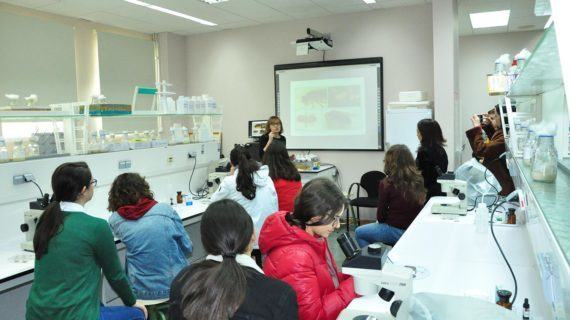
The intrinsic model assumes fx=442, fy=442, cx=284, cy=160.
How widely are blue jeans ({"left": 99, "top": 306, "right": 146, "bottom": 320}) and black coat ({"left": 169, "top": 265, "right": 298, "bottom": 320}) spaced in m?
1.14

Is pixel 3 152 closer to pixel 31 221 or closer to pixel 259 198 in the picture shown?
pixel 31 221

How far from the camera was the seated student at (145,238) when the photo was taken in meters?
2.53

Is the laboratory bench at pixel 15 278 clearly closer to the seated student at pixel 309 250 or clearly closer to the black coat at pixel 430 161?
the seated student at pixel 309 250

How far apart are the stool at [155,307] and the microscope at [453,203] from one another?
6.44 feet

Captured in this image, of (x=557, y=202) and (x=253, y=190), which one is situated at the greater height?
(x=557, y=202)

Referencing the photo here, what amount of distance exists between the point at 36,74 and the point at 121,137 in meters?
2.36

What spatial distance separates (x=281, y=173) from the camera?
354 centimetres

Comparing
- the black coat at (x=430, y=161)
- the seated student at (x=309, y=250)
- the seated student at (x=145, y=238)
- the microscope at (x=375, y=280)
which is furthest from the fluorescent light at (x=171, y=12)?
the microscope at (x=375, y=280)

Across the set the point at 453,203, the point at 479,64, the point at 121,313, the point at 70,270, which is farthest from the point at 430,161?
the point at 479,64

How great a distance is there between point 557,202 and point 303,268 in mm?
826

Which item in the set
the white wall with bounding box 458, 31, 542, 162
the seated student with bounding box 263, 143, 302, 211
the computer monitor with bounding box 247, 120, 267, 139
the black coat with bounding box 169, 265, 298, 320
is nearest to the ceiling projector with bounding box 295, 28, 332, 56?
the computer monitor with bounding box 247, 120, 267, 139

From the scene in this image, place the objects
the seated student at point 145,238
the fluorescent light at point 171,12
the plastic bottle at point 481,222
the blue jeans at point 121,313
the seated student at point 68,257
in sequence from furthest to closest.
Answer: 1. the fluorescent light at point 171,12
2. the plastic bottle at point 481,222
3. the seated student at point 145,238
4. the blue jeans at point 121,313
5. the seated student at point 68,257

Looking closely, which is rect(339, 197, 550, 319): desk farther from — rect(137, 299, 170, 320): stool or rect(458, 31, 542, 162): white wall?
rect(458, 31, 542, 162): white wall

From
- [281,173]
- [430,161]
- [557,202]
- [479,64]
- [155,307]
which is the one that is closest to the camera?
[557,202]
